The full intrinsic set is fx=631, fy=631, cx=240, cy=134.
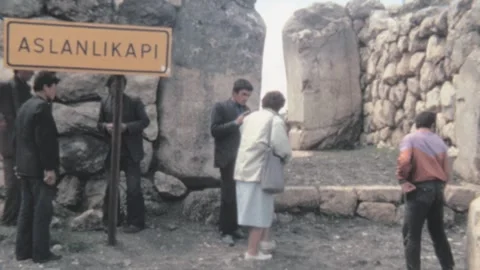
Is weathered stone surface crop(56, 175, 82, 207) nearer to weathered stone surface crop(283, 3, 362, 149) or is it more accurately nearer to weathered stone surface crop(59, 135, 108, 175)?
weathered stone surface crop(59, 135, 108, 175)

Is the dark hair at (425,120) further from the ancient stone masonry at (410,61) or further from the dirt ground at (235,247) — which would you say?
the ancient stone masonry at (410,61)

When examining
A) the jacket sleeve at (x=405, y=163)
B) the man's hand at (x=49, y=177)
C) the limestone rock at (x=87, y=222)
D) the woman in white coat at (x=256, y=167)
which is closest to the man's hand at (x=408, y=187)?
the jacket sleeve at (x=405, y=163)

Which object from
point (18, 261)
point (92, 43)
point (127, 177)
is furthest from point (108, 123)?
point (18, 261)

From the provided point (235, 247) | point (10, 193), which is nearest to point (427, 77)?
point (235, 247)

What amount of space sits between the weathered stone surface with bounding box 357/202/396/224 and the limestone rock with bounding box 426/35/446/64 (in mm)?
2124

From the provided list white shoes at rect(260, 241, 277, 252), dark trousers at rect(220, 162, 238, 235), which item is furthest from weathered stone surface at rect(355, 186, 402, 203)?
white shoes at rect(260, 241, 277, 252)

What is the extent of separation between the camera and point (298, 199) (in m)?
6.72

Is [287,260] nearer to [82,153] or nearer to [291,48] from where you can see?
[82,153]

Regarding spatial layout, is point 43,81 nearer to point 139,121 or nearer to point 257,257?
point 139,121

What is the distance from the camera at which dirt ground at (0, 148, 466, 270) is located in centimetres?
514

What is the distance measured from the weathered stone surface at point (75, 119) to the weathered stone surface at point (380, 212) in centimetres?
297

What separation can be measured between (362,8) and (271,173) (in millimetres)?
6136

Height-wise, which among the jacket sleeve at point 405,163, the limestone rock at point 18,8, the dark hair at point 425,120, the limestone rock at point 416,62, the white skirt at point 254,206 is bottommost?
the white skirt at point 254,206

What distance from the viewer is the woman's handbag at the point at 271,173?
5070mm
